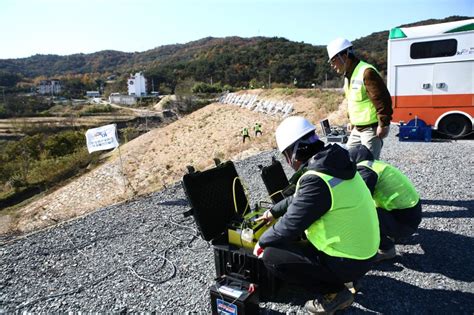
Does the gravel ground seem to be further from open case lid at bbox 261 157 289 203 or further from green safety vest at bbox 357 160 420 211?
open case lid at bbox 261 157 289 203

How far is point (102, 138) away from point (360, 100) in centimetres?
596

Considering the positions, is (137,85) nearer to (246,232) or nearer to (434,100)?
(434,100)

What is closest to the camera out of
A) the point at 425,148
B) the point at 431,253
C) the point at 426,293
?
the point at 426,293

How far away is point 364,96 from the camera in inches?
153

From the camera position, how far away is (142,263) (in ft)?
12.4

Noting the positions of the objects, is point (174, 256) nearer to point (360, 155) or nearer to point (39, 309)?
point (39, 309)

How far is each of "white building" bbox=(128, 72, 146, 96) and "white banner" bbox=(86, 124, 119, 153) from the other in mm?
93389

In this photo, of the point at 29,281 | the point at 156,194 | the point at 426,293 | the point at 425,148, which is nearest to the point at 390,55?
the point at 425,148

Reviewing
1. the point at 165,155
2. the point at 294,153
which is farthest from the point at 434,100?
the point at 165,155

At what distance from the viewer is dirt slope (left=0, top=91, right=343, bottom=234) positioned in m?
12.4

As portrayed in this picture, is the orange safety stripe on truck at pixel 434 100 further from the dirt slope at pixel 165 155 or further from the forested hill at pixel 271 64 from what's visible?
the forested hill at pixel 271 64

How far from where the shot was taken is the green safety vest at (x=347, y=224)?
7.05 ft

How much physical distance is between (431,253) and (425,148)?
548 centimetres

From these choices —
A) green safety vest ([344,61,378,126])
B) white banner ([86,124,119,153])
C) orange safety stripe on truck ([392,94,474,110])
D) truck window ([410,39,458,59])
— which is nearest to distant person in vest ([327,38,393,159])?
green safety vest ([344,61,378,126])
